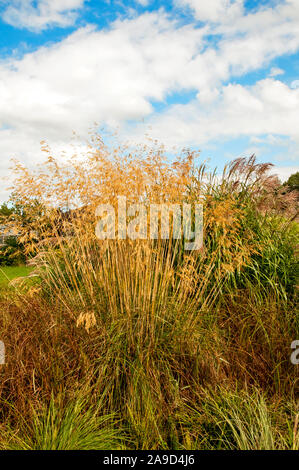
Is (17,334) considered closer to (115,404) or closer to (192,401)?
(115,404)

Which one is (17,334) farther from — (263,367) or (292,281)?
(292,281)

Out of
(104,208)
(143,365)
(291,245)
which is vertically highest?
(104,208)

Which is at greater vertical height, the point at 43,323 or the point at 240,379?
the point at 43,323

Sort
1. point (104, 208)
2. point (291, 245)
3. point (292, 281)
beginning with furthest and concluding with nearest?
point (291, 245)
point (292, 281)
point (104, 208)

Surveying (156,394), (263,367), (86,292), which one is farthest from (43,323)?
(263,367)

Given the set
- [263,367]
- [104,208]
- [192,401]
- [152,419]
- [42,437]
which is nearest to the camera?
[42,437]

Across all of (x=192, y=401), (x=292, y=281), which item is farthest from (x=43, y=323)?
(x=292, y=281)

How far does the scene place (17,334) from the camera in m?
2.73

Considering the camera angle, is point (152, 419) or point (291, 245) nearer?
point (152, 419)

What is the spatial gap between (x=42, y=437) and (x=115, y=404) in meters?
0.65

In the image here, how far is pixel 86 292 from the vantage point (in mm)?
3441

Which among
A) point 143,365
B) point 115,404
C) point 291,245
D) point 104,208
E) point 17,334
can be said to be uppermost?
point 104,208

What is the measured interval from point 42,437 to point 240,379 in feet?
4.96

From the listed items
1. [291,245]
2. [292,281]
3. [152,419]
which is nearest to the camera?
[152,419]
